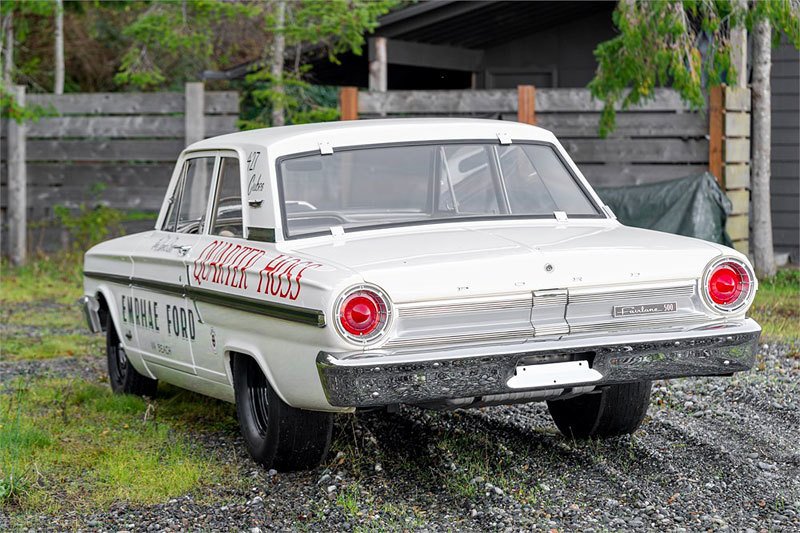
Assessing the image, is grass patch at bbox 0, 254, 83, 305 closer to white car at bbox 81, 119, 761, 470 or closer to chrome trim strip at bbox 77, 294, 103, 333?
chrome trim strip at bbox 77, 294, 103, 333

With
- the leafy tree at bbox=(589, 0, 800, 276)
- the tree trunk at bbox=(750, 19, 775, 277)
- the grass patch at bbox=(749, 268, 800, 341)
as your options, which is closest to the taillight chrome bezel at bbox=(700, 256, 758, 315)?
the grass patch at bbox=(749, 268, 800, 341)

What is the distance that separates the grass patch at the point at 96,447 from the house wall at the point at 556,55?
10.9 meters

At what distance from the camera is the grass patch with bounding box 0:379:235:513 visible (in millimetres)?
5258

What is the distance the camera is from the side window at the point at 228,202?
233 inches

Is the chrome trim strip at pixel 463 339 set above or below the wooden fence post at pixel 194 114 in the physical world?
below

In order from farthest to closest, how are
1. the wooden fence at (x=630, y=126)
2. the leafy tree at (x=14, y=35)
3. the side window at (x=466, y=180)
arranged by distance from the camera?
the leafy tree at (x=14, y=35) → the wooden fence at (x=630, y=126) → the side window at (x=466, y=180)

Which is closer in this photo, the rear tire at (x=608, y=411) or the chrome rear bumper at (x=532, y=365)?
the chrome rear bumper at (x=532, y=365)

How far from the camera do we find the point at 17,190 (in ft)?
45.4

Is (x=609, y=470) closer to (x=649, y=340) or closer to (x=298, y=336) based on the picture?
(x=649, y=340)

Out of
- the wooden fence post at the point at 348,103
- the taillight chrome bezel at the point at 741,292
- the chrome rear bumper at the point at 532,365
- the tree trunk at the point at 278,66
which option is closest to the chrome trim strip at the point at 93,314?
the chrome rear bumper at the point at 532,365

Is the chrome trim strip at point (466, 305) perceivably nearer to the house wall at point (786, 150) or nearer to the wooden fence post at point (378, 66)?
the wooden fence post at point (378, 66)

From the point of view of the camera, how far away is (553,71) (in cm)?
1727

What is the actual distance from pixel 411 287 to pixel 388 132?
1.46 m

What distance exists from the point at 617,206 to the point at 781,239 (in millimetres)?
3394
